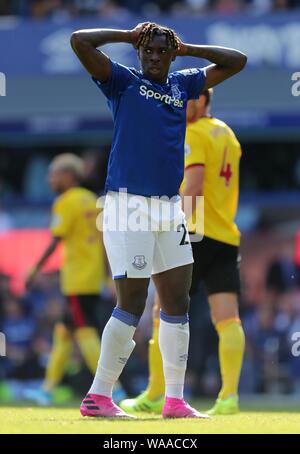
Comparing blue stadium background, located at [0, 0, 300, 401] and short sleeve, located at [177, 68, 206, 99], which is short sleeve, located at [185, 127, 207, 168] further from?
blue stadium background, located at [0, 0, 300, 401]

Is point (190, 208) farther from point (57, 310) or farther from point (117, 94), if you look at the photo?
point (57, 310)

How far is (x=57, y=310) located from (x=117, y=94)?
28.4 ft

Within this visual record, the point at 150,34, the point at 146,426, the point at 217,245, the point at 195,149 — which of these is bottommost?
the point at 146,426

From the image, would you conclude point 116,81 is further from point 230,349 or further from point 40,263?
point 40,263

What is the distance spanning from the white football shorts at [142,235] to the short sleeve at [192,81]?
0.69m

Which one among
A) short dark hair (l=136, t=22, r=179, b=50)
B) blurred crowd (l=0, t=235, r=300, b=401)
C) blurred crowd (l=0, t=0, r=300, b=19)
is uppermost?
blurred crowd (l=0, t=0, r=300, b=19)

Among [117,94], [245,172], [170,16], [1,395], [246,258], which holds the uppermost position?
[170,16]

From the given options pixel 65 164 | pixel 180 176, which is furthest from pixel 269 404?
pixel 180 176

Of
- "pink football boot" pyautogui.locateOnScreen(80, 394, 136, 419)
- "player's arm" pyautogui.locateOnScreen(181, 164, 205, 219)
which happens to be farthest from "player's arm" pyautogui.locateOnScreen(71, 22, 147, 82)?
"pink football boot" pyautogui.locateOnScreen(80, 394, 136, 419)

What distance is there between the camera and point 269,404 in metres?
11.7

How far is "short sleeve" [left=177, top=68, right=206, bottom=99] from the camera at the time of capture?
23.3 ft

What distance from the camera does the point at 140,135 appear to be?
22.4 ft

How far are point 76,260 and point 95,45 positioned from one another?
4.95m

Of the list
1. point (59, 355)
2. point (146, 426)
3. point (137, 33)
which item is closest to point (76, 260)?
point (59, 355)
